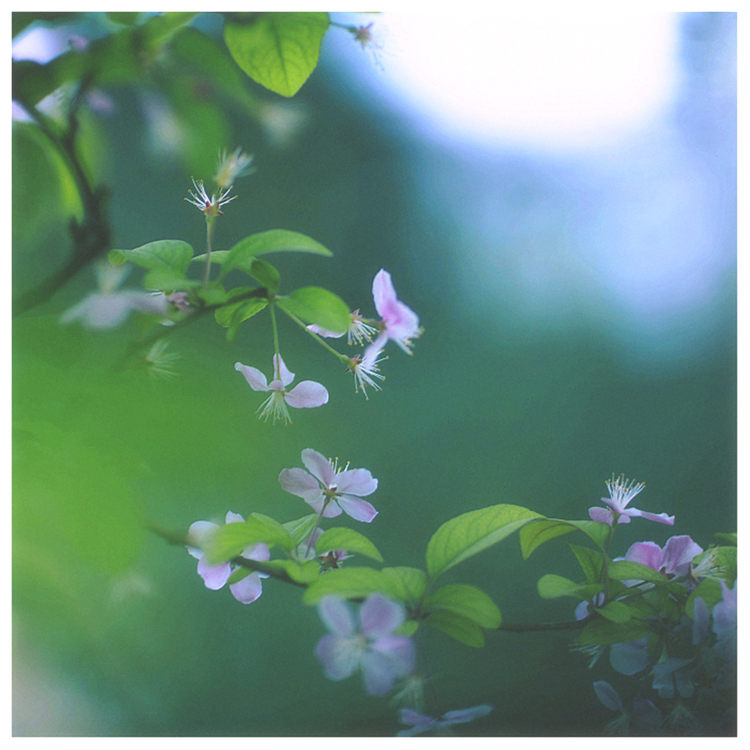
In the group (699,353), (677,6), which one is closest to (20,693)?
(699,353)

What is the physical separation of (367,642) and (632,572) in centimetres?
27

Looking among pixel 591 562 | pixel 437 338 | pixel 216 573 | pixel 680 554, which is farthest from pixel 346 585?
pixel 437 338

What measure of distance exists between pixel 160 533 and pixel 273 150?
21.3 inches

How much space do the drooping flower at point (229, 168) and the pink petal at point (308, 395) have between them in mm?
210

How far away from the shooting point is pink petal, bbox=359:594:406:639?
522mm

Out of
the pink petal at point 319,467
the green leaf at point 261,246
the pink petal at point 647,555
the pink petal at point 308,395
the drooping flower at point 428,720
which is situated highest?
the green leaf at point 261,246

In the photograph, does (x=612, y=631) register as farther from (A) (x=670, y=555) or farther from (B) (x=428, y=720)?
(B) (x=428, y=720)

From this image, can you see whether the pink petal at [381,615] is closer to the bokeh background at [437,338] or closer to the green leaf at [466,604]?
the green leaf at [466,604]

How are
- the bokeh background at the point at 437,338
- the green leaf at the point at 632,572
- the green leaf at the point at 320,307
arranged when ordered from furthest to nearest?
the bokeh background at the point at 437,338 < the green leaf at the point at 632,572 < the green leaf at the point at 320,307

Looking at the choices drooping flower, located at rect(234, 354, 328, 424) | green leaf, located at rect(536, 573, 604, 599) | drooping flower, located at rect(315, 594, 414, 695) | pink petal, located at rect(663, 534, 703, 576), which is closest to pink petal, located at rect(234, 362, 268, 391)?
drooping flower, located at rect(234, 354, 328, 424)

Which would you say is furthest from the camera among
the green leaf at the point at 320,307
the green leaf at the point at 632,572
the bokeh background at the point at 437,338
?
the bokeh background at the point at 437,338

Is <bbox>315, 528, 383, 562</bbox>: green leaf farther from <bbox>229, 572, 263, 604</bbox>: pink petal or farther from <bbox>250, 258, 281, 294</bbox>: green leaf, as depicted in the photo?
<bbox>250, 258, 281, 294</bbox>: green leaf

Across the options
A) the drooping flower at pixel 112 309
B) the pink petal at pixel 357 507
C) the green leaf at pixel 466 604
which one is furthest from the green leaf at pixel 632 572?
the drooping flower at pixel 112 309

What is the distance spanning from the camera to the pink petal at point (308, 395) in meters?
0.60
